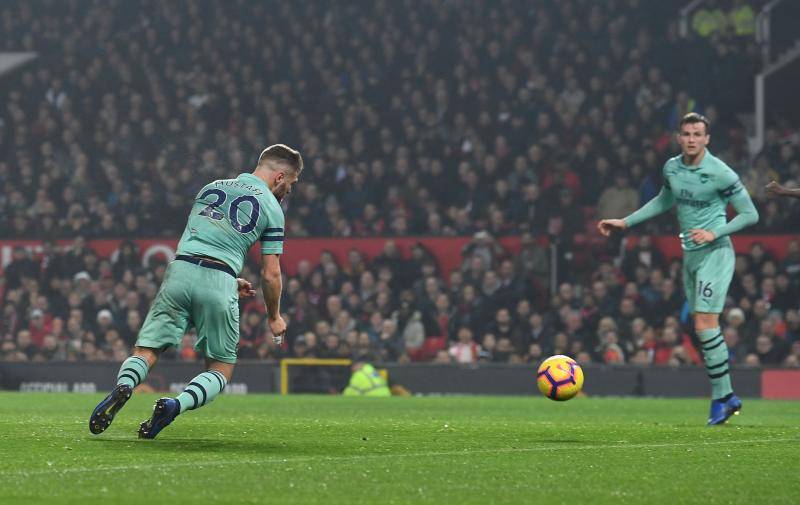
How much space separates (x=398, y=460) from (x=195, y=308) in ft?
5.79

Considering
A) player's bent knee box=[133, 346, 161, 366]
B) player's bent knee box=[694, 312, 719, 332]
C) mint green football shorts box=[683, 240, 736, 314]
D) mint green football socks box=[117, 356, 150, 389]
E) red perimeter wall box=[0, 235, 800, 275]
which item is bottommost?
mint green football socks box=[117, 356, 150, 389]

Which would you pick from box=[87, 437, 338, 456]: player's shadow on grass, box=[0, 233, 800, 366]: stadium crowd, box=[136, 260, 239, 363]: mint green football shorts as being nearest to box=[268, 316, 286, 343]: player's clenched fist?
box=[136, 260, 239, 363]: mint green football shorts

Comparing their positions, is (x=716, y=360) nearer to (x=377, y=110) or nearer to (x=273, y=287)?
(x=273, y=287)

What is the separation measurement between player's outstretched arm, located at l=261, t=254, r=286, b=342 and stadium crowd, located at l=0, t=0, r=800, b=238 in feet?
46.4

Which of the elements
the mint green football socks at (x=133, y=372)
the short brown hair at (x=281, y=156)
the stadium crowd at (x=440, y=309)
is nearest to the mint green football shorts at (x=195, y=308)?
the mint green football socks at (x=133, y=372)

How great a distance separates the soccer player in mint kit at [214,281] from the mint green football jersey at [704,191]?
13.5ft

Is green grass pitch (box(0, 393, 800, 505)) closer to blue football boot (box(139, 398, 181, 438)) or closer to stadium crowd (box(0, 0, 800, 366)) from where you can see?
blue football boot (box(139, 398, 181, 438))

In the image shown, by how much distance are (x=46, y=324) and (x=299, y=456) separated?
684 inches

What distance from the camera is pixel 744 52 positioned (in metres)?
24.5

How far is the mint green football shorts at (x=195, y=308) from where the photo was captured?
8.55 meters

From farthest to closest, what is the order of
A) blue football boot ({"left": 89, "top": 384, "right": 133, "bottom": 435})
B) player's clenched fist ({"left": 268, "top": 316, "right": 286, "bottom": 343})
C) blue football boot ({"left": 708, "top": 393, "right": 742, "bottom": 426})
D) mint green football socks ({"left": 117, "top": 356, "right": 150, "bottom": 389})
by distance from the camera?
blue football boot ({"left": 708, "top": 393, "right": 742, "bottom": 426}), player's clenched fist ({"left": 268, "top": 316, "right": 286, "bottom": 343}), mint green football socks ({"left": 117, "top": 356, "right": 150, "bottom": 389}), blue football boot ({"left": 89, "top": 384, "right": 133, "bottom": 435})

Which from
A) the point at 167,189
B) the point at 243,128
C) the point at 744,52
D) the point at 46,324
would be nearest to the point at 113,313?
the point at 46,324

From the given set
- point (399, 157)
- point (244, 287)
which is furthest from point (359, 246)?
point (244, 287)

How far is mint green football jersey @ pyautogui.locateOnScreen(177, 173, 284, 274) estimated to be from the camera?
8625mm
